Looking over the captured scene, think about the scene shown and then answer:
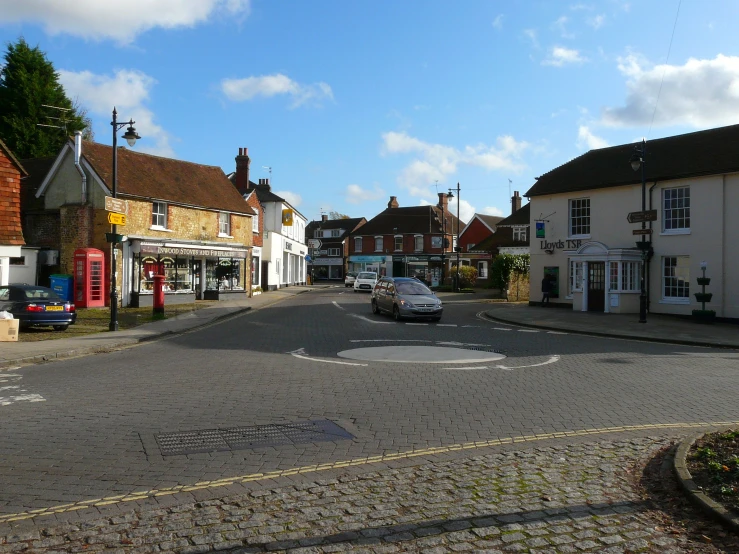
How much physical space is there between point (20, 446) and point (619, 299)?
25.7m

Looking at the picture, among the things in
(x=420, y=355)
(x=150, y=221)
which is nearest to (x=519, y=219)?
(x=150, y=221)

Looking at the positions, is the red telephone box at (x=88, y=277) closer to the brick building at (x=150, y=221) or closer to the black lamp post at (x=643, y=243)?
the brick building at (x=150, y=221)

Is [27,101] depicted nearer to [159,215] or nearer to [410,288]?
[159,215]

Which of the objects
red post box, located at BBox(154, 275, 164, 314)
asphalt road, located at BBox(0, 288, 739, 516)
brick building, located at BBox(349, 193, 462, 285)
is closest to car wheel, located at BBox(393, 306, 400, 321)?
asphalt road, located at BBox(0, 288, 739, 516)

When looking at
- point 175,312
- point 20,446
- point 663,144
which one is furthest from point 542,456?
point 663,144

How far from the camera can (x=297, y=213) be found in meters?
63.3

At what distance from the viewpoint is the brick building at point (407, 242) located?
248 feet

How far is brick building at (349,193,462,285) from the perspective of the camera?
75.5m

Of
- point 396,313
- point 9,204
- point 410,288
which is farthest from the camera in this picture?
point 410,288

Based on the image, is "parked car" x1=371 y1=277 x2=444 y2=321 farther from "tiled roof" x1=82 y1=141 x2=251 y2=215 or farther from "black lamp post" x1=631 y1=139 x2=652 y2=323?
"tiled roof" x1=82 y1=141 x2=251 y2=215

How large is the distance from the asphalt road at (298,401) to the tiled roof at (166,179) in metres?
17.3

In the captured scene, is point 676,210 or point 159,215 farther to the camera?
point 159,215

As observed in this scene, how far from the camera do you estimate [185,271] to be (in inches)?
1353

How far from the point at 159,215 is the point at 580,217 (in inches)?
848
